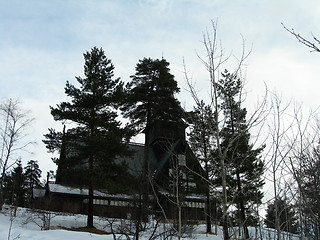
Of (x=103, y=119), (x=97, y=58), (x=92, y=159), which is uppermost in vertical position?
(x=97, y=58)

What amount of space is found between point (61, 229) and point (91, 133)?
6.08m

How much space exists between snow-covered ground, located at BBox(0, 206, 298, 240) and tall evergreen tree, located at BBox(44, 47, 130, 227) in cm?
236

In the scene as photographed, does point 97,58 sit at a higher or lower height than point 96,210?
higher

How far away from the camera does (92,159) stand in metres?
22.8

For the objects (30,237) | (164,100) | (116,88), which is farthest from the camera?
(164,100)

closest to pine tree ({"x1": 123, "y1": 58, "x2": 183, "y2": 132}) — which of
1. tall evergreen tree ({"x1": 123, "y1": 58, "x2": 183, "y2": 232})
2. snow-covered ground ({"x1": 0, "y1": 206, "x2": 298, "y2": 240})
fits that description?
tall evergreen tree ({"x1": 123, "y1": 58, "x2": 183, "y2": 232})

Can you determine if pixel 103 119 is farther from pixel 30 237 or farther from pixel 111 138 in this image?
pixel 30 237

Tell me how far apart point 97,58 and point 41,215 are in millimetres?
11330

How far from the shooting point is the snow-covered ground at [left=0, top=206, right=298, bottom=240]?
16844 millimetres

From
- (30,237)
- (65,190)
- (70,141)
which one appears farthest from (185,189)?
(65,190)

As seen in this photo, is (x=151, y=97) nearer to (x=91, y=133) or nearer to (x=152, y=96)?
(x=152, y=96)

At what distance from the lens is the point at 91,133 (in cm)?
2266

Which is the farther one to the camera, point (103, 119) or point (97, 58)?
point (97, 58)

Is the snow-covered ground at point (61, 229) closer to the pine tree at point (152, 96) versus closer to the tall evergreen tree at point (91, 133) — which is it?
the tall evergreen tree at point (91, 133)
